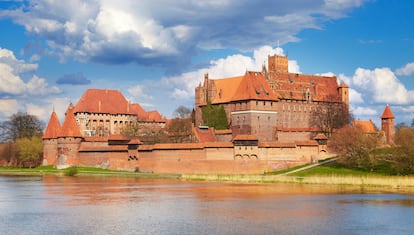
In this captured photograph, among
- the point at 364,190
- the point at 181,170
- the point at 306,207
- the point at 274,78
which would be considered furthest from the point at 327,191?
the point at 274,78

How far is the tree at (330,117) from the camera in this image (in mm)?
54969

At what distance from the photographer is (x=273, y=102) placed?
173ft

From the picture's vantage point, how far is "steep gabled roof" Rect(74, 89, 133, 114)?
60.6 m

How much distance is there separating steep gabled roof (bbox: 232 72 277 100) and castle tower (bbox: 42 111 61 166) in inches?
624

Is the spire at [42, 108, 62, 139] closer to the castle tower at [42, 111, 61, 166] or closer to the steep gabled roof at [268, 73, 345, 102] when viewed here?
the castle tower at [42, 111, 61, 166]

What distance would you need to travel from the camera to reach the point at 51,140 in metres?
56.2

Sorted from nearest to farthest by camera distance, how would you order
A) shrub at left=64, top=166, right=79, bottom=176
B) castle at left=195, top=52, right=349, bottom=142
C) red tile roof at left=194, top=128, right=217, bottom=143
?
shrub at left=64, top=166, right=79, bottom=176 < red tile roof at left=194, top=128, right=217, bottom=143 < castle at left=195, top=52, right=349, bottom=142

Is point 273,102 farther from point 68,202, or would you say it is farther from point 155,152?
point 68,202

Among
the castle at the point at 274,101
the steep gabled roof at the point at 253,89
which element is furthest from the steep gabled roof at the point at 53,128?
the steep gabled roof at the point at 253,89

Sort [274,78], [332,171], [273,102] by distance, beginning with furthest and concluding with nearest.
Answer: [274,78]
[273,102]
[332,171]

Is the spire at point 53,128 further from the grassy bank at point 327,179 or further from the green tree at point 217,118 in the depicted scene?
the grassy bank at point 327,179

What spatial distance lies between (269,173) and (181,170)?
6.44 meters

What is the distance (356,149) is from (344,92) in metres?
19.5

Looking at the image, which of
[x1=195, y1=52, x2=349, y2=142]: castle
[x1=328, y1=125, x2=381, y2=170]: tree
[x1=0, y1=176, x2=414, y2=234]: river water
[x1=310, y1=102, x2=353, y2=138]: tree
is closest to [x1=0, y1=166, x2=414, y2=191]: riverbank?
[x1=328, y1=125, x2=381, y2=170]: tree
